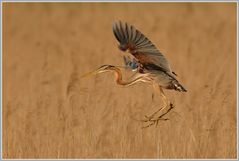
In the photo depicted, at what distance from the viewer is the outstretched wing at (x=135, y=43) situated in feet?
17.6

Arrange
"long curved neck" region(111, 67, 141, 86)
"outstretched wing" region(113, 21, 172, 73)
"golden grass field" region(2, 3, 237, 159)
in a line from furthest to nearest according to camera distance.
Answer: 1. "golden grass field" region(2, 3, 237, 159)
2. "long curved neck" region(111, 67, 141, 86)
3. "outstretched wing" region(113, 21, 172, 73)

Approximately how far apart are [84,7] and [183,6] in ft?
4.54

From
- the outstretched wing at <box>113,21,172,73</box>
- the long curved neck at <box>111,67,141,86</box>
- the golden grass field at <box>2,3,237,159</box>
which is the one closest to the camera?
the outstretched wing at <box>113,21,172,73</box>

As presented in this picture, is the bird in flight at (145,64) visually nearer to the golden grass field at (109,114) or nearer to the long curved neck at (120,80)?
the long curved neck at (120,80)

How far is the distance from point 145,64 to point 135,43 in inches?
6.9

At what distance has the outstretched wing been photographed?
537 cm

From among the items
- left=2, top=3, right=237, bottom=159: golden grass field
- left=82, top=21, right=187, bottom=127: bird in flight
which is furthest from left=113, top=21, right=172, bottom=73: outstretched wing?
left=2, top=3, right=237, bottom=159: golden grass field

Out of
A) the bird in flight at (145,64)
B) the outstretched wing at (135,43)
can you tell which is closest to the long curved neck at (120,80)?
the bird in flight at (145,64)

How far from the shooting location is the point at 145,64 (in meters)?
5.50

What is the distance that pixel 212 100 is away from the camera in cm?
568

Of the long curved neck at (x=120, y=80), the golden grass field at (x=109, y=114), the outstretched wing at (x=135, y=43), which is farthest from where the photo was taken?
the golden grass field at (x=109, y=114)

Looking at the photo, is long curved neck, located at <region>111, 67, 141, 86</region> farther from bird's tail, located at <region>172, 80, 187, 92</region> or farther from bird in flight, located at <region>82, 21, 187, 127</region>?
bird's tail, located at <region>172, 80, 187, 92</region>

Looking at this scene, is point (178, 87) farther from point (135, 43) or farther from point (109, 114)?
point (109, 114)

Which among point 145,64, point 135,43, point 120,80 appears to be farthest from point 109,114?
point 135,43
